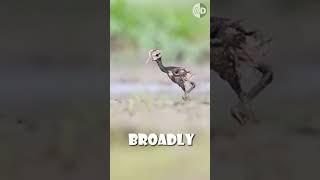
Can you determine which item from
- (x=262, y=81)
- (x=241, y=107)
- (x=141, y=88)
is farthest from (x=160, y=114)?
(x=262, y=81)

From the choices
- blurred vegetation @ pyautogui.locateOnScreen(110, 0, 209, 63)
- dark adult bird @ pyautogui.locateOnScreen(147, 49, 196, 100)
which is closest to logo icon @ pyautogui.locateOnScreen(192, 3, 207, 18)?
blurred vegetation @ pyautogui.locateOnScreen(110, 0, 209, 63)

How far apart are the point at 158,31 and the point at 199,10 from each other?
0.23 metres

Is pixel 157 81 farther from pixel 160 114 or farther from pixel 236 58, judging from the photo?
pixel 236 58

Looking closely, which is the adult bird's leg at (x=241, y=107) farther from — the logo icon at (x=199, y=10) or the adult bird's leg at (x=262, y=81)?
the logo icon at (x=199, y=10)

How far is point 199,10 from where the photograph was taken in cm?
237

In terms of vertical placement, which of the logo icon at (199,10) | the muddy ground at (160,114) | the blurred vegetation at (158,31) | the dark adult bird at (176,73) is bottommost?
the muddy ground at (160,114)

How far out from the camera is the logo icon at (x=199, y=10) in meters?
2.37

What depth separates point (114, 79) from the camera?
2.40 metres

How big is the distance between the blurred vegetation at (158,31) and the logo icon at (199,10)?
2cm

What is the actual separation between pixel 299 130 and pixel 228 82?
43 centimetres

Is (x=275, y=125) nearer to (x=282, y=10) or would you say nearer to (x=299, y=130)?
(x=299, y=130)

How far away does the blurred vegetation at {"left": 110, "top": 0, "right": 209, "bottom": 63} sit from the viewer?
237 centimetres

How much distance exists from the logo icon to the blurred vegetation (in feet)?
0.06

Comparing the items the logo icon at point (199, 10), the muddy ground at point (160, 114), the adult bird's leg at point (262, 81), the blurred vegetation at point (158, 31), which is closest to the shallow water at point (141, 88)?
the muddy ground at point (160, 114)
